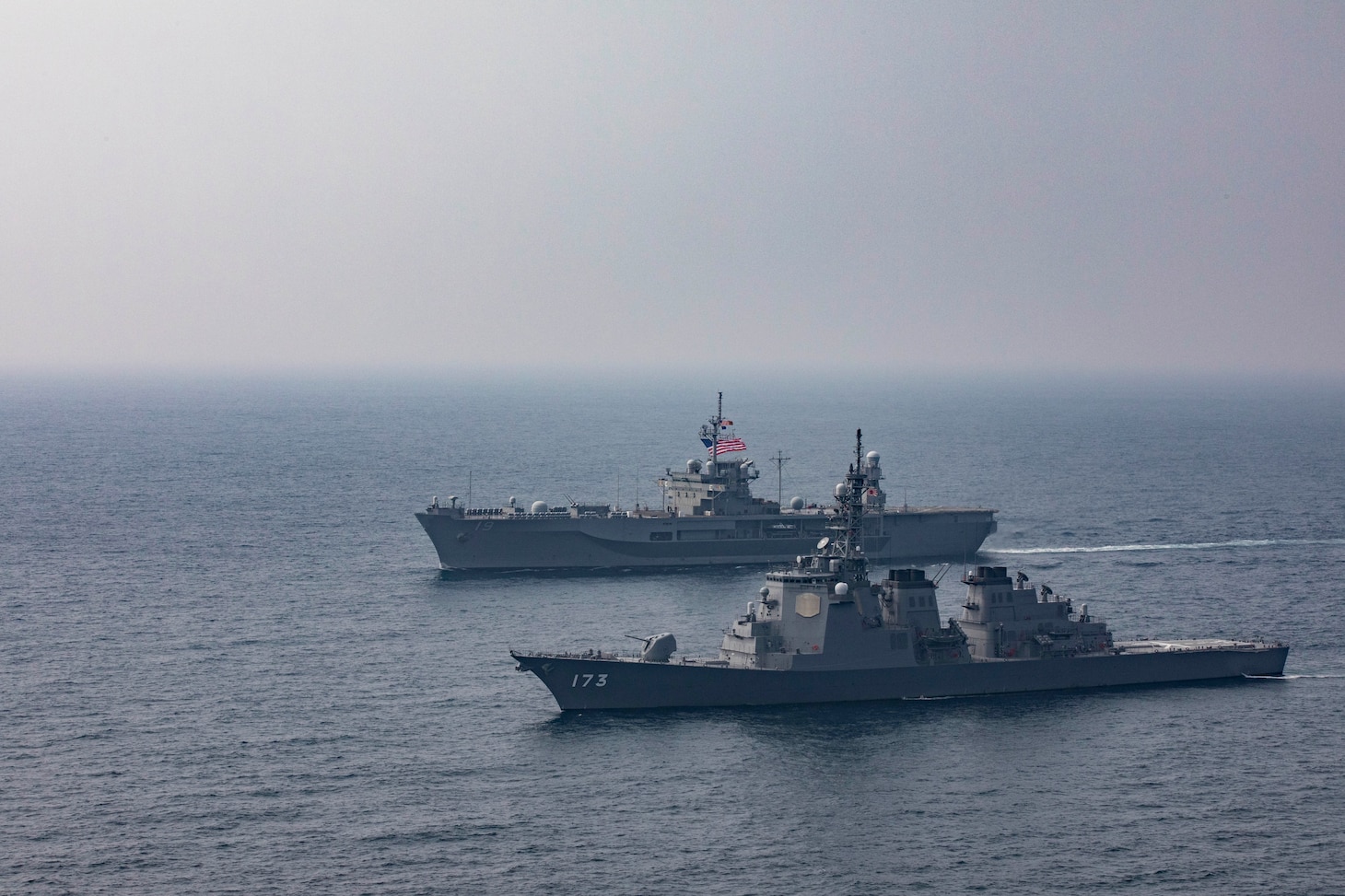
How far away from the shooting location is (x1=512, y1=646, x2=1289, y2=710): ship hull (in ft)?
166

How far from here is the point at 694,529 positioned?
86.1m

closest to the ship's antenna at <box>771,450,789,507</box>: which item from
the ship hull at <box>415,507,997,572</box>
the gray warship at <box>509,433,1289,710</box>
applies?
the ship hull at <box>415,507,997,572</box>

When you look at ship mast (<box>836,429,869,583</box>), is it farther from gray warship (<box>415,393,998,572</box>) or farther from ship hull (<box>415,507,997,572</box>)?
ship hull (<box>415,507,997,572</box>)

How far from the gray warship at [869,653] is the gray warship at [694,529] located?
23213 mm

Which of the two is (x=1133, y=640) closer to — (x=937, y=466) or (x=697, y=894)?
(x=697, y=894)

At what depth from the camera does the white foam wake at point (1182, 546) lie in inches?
3386

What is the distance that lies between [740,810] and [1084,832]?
9488 mm

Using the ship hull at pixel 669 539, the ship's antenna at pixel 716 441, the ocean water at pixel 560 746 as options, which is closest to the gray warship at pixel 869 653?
the ocean water at pixel 560 746

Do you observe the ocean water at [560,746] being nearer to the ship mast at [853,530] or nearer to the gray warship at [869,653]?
the gray warship at [869,653]

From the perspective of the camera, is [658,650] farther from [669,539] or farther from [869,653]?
[669,539]

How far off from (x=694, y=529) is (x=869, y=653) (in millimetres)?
33951

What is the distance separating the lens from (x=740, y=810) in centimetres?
4141

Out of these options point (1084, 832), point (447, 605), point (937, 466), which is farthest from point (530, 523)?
point (937, 466)

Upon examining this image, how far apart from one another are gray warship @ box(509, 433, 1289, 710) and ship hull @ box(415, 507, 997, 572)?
24.2m
